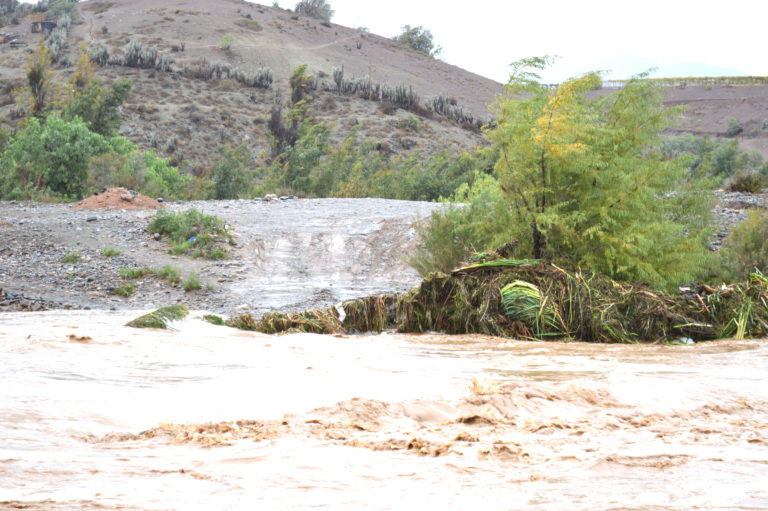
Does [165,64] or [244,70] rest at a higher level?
[244,70]

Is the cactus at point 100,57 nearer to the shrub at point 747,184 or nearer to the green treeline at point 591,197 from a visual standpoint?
the shrub at point 747,184

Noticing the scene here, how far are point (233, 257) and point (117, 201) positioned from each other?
4.61 m

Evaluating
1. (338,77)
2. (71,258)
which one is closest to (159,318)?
(71,258)

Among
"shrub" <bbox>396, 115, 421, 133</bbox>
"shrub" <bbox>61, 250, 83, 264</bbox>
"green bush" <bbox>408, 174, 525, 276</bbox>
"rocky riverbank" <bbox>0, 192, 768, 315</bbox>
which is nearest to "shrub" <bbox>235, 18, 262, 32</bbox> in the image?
"shrub" <bbox>396, 115, 421, 133</bbox>

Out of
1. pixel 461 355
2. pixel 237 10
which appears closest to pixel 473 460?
pixel 461 355

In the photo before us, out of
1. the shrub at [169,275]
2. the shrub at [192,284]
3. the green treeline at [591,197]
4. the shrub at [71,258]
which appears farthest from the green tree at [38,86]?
the green treeline at [591,197]

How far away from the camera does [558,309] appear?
246 inches

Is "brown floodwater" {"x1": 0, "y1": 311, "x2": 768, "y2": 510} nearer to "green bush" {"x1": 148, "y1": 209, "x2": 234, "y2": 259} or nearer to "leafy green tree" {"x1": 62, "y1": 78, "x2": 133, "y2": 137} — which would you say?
"green bush" {"x1": 148, "y1": 209, "x2": 234, "y2": 259}

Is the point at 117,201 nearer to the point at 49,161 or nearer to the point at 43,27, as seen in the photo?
the point at 49,161

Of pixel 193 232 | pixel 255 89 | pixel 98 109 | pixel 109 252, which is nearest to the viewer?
pixel 109 252

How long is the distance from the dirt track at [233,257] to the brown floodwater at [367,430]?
15.1ft

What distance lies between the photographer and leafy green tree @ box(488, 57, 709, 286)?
255 inches

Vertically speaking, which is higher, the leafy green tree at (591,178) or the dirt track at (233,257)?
the leafy green tree at (591,178)

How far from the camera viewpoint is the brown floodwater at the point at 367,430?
173 centimetres
